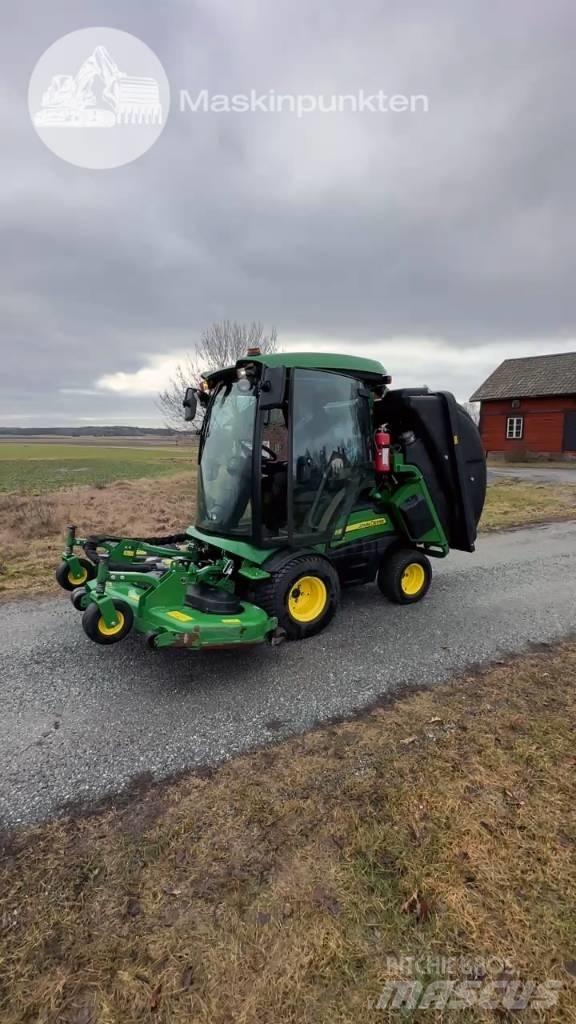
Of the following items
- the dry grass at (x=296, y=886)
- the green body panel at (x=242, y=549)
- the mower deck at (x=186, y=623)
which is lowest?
the dry grass at (x=296, y=886)

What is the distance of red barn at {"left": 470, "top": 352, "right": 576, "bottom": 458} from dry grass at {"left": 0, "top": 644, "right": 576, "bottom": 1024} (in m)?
27.5

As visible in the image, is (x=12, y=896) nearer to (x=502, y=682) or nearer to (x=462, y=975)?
(x=462, y=975)

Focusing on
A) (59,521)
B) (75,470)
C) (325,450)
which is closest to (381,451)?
(325,450)

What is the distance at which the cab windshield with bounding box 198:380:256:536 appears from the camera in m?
4.24

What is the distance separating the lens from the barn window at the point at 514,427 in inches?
1115

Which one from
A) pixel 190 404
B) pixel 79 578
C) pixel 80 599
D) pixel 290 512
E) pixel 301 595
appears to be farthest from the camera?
pixel 190 404

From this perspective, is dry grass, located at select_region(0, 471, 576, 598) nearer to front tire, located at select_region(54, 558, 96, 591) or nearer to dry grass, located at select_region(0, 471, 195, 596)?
dry grass, located at select_region(0, 471, 195, 596)

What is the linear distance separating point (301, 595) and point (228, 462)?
134 cm

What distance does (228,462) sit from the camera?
444 centimetres

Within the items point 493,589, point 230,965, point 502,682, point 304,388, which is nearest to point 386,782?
point 230,965

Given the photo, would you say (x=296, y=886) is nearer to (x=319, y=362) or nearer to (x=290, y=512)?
(x=290, y=512)

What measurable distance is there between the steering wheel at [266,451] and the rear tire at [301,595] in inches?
34.4

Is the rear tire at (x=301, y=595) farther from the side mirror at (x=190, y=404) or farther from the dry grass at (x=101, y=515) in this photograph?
the dry grass at (x=101, y=515)

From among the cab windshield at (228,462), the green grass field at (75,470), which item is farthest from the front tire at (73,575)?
the green grass field at (75,470)
